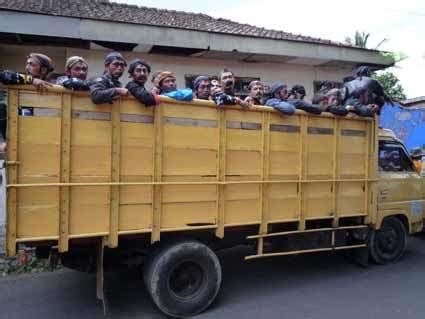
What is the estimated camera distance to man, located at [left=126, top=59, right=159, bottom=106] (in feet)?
12.3

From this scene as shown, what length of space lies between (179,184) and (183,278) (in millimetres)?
998

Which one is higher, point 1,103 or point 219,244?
point 1,103

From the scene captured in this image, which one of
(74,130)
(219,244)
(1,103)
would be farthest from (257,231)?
(1,103)

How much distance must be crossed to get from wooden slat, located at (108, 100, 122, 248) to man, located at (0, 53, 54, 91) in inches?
25.6

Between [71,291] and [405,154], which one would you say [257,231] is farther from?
[405,154]

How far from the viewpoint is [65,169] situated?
3551 mm

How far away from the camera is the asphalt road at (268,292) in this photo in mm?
4176

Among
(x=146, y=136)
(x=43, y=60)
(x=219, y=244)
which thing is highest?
(x=43, y=60)

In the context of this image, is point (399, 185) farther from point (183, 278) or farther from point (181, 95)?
point (181, 95)

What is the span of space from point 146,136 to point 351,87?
3398mm

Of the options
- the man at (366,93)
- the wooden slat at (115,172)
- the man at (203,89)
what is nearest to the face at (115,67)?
the wooden slat at (115,172)

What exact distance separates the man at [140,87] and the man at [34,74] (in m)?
Result: 0.74

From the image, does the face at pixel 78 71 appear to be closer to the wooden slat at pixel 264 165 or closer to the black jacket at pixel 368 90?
the wooden slat at pixel 264 165

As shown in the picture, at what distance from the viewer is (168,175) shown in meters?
4.01
